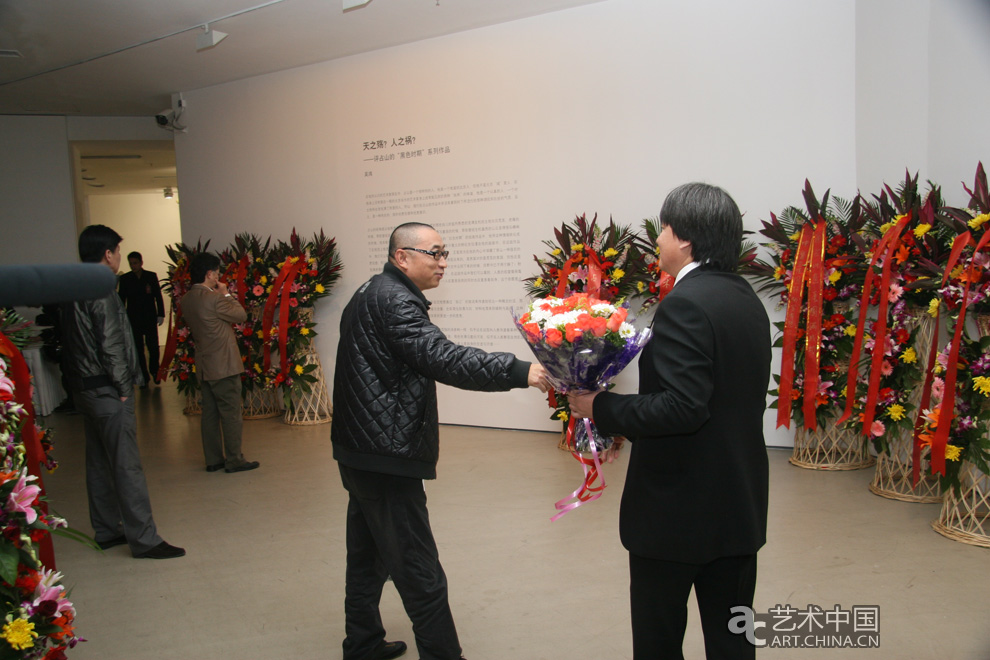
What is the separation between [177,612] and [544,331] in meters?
2.23

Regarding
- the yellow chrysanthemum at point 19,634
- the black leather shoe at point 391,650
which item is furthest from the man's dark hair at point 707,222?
the black leather shoe at point 391,650

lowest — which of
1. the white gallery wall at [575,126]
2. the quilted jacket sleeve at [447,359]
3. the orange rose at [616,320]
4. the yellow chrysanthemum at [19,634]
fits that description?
the yellow chrysanthemum at [19,634]

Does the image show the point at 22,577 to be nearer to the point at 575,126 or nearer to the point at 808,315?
the point at 808,315

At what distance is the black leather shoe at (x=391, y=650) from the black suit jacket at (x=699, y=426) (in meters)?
1.28

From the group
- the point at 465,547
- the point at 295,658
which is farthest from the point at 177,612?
the point at 465,547

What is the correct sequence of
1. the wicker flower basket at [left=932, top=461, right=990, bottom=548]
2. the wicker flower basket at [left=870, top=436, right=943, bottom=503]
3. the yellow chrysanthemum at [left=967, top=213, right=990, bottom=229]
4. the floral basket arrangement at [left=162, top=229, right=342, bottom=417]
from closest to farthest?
the yellow chrysanthemum at [left=967, top=213, right=990, bottom=229] < the wicker flower basket at [left=932, top=461, right=990, bottom=548] < the wicker flower basket at [left=870, top=436, right=943, bottom=503] < the floral basket arrangement at [left=162, top=229, right=342, bottom=417]

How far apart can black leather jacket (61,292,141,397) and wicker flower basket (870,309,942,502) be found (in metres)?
4.07

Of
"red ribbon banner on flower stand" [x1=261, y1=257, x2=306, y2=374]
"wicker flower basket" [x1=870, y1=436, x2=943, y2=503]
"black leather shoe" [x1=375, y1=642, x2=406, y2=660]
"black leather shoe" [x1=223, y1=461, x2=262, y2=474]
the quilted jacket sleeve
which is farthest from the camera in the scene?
"red ribbon banner on flower stand" [x1=261, y1=257, x2=306, y2=374]

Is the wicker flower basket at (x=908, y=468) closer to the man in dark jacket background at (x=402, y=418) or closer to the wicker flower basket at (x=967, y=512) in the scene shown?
the wicker flower basket at (x=967, y=512)

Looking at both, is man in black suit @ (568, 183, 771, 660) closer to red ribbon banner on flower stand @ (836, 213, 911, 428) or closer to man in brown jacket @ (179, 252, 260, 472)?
red ribbon banner on flower stand @ (836, 213, 911, 428)

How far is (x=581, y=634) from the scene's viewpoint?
8.61 ft

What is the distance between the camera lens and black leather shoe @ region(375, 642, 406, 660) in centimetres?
252

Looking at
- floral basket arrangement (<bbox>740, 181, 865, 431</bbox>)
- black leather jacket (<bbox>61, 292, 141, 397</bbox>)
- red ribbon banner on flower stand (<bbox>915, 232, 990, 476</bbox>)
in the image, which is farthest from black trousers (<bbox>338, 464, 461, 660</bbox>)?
floral basket arrangement (<bbox>740, 181, 865, 431</bbox>)

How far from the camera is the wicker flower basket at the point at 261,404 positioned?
23.3 feet
